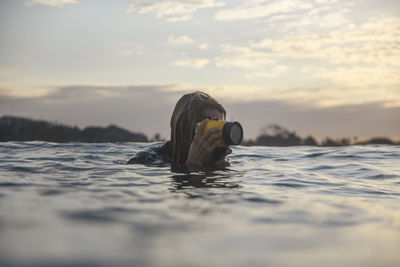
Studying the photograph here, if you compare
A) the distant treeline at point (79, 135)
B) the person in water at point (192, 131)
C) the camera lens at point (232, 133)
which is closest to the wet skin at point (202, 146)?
the person in water at point (192, 131)

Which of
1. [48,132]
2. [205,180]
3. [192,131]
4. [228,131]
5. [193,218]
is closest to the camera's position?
[193,218]

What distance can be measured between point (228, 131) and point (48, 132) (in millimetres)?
10264

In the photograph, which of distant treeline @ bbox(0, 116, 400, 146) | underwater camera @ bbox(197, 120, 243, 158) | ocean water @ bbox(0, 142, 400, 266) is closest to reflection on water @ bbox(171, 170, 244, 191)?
ocean water @ bbox(0, 142, 400, 266)

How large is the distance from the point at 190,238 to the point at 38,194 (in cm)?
172

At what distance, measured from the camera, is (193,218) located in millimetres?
2613

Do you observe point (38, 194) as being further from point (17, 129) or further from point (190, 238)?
point (17, 129)

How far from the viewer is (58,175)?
467 cm

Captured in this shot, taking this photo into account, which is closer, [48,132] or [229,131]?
[229,131]

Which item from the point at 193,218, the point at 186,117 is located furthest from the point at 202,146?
the point at 193,218

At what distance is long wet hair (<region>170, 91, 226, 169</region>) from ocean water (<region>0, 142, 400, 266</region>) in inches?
14.5

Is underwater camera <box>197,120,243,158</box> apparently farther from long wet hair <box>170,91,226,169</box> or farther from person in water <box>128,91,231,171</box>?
long wet hair <box>170,91,226,169</box>

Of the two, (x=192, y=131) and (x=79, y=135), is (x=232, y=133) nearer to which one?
(x=192, y=131)

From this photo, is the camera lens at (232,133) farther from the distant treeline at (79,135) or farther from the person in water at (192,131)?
the distant treeline at (79,135)

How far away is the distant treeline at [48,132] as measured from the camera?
41.5 ft
